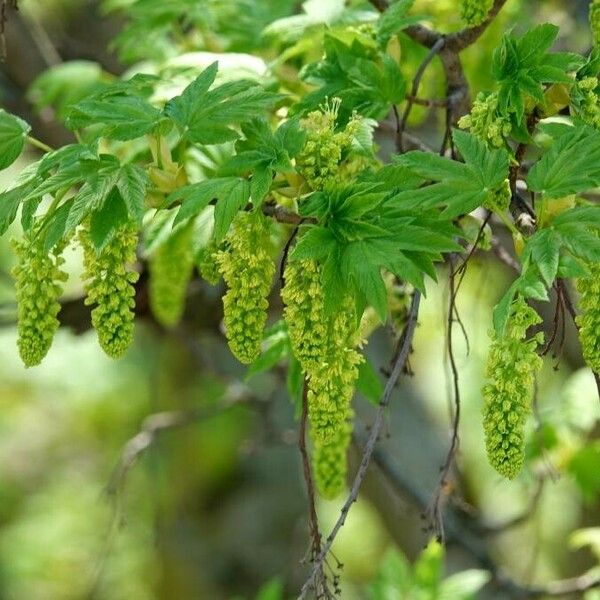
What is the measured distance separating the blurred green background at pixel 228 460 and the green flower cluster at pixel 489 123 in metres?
0.54

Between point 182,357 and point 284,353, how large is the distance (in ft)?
8.34

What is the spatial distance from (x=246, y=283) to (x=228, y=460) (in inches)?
139

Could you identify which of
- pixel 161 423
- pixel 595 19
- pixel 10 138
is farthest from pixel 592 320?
pixel 161 423

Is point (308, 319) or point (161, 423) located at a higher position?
point (308, 319)

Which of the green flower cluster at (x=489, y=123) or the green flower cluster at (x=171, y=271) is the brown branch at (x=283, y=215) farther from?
the green flower cluster at (x=171, y=271)

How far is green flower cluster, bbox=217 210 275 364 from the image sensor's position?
1.62 meters

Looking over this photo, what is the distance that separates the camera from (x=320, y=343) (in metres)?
1.58

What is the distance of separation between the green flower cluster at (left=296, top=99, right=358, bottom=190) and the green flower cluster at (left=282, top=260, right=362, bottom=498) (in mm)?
147

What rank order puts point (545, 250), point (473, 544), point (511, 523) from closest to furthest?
point (545, 250)
point (511, 523)
point (473, 544)

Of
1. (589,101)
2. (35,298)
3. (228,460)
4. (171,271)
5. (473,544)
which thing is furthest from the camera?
(228,460)

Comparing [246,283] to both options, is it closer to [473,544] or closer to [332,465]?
[332,465]

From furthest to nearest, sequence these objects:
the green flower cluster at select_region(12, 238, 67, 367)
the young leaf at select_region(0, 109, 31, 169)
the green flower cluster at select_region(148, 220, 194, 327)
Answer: the green flower cluster at select_region(148, 220, 194, 327) → the young leaf at select_region(0, 109, 31, 169) → the green flower cluster at select_region(12, 238, 67, 367)

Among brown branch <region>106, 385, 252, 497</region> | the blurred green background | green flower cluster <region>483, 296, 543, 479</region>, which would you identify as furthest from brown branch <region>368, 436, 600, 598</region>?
green flower cluster <region>483, 296, 543, 479</region>

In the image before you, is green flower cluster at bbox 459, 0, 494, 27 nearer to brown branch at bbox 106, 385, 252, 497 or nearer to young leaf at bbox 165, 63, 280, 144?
young leaf at bbox 165, 63, 280, 144
